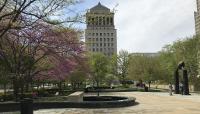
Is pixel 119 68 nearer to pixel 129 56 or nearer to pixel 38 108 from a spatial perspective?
pixel 129 56

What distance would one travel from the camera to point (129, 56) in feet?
333

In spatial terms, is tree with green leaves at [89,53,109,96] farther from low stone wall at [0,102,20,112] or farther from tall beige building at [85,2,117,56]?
low stone wall at [0,102,20,112]

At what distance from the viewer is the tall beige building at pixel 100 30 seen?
24459mm

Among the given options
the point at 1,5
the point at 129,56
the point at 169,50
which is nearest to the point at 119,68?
the point at 129,56

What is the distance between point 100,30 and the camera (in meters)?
60.1

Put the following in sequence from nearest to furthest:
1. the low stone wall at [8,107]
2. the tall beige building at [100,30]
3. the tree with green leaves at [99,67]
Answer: the tall beige building at [100,30]
the low stone wall at [8,107]
the tree with green leaves at [99,67]

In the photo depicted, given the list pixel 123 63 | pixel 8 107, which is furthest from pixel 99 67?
pixel 8 107

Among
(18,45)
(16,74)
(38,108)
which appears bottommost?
(38,108)

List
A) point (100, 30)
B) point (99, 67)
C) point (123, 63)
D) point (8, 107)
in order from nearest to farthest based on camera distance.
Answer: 1. point (8, 107)
2. point (100, 30)
3. point (99, 67)
4. point (123, 63)

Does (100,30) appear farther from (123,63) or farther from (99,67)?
(123,63)

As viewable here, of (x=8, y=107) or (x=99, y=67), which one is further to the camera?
(x=99, y=67)

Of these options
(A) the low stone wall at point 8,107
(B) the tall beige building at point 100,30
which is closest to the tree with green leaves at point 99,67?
(B) the tall beige building at point 100,30

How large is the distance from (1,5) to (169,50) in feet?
201

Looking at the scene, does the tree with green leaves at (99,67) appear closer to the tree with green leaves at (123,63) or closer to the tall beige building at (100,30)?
the tall beige building at (100,30)
